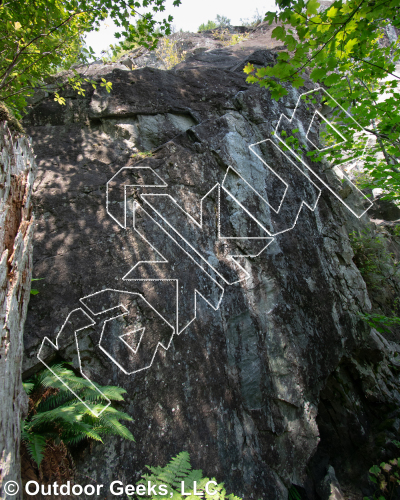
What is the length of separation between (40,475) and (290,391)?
3.38 m

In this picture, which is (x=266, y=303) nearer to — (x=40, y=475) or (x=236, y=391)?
(x=236, y=391)

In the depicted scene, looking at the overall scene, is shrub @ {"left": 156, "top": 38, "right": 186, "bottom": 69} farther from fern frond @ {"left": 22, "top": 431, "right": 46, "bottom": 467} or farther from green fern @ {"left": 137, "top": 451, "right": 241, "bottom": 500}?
green fern @ {"left": 137, "top": 451, "right": 241, "bottom": 500}

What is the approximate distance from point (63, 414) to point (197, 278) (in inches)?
98.7

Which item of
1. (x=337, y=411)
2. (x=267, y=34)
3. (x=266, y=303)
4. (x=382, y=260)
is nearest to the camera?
(x=266, y=303)

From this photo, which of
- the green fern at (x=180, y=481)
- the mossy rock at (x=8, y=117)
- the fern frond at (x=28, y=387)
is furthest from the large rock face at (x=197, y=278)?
the mossy rock at (x=8, y=117)

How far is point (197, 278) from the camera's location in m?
4.48

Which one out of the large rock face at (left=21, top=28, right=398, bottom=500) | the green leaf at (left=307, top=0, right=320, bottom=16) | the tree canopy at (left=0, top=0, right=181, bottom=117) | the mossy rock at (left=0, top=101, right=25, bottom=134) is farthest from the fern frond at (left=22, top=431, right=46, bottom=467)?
the green leaf at (left=307, top=0, right=320, bottom=16)

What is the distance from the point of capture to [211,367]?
3.97 meters

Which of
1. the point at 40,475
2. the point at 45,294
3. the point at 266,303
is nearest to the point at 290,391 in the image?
the point at 266,303

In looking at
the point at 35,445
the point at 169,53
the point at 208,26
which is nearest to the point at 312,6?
the point at 35,445

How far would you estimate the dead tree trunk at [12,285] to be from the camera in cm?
207

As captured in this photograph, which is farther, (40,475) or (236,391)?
(236,391)

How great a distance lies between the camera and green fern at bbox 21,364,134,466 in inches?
98.8

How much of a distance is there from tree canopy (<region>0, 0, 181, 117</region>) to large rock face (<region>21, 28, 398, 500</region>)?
3.03ft
